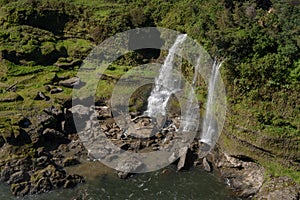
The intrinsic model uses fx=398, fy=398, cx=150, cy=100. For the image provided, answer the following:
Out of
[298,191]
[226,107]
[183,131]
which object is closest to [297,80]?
[226,107]

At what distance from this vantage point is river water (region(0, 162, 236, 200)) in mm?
30000

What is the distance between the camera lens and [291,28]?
36719mm

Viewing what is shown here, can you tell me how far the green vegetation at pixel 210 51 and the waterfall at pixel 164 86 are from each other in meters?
1.36

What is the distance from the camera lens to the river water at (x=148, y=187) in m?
30.0

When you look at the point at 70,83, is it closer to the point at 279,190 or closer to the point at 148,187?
the point at 148,187

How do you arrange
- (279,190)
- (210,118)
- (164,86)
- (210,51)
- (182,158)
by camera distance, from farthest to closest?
(164,86) → (210,51) → (210,118) → (182,158) → (279,190)

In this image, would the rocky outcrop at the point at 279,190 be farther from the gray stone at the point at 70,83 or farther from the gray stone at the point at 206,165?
the gray stone at the point at 70,83

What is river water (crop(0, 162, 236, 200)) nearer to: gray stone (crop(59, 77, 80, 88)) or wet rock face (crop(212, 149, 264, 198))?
wet rock face (crop(212, 149, 264, 198))

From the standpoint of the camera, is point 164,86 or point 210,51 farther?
point 164,86

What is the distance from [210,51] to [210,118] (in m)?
6.53

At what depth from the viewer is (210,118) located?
3703 cm

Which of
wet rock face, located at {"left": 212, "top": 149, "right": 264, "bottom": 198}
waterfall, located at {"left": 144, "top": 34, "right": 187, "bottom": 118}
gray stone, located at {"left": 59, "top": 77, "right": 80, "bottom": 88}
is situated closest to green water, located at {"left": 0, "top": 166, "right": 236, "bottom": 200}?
wet rock face, located at {"left": 212, "top": 149, "right": 264, "bottom": 198}

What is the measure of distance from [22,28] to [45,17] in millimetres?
3952

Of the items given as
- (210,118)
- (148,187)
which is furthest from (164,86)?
(148,187)
